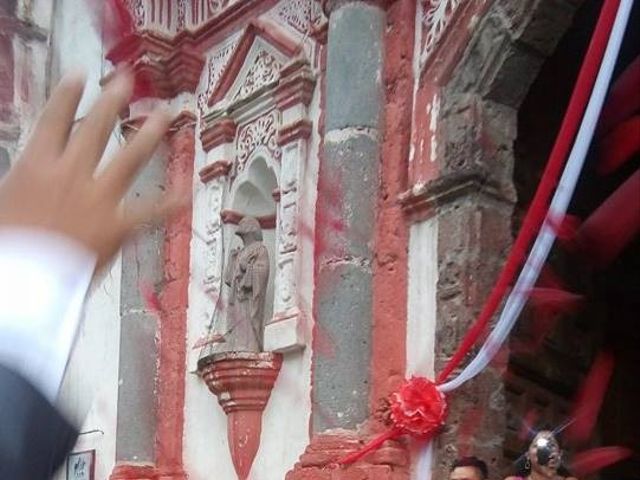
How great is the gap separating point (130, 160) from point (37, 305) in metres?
0.16

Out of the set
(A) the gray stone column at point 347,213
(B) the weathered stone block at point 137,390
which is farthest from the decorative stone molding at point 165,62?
(A) the gray stone column at point 347,213

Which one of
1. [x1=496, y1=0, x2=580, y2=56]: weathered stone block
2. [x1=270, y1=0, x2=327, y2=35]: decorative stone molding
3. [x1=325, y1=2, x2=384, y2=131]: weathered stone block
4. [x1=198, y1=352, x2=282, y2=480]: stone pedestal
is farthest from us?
[x1=270, y1=0, x2=327, y2=35]: decorative stone molding

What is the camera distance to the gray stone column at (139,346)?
264 inches

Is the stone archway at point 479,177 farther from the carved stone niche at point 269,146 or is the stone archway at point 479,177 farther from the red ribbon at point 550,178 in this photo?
the carved stone niche at point 269,146

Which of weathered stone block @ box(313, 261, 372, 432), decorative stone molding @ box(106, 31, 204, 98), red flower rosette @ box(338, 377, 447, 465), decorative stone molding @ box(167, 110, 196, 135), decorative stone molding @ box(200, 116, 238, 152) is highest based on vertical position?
decorative stone molding @ box(106, 31, 204, 98)

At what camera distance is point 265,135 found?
6480mm

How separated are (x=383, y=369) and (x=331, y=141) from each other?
1.01 m

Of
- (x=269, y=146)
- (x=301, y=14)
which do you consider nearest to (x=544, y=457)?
(x=269, y=146)

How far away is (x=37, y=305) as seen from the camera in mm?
841

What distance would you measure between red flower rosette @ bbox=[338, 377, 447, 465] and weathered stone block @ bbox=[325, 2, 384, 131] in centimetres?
119

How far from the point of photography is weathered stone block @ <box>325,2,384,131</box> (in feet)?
18.2

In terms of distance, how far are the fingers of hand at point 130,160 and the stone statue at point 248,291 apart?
5.15 metres

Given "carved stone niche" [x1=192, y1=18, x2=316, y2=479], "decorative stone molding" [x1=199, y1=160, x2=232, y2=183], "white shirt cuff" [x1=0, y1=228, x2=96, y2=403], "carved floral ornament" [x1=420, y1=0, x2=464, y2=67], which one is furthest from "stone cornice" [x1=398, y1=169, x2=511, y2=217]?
"white shirt cuff" [x1=0, y1=228, x2=96, y2=403]

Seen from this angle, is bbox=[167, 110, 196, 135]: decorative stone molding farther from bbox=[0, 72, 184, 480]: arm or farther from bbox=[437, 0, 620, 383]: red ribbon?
bbox=[0, 72, 184, 480]: arm
